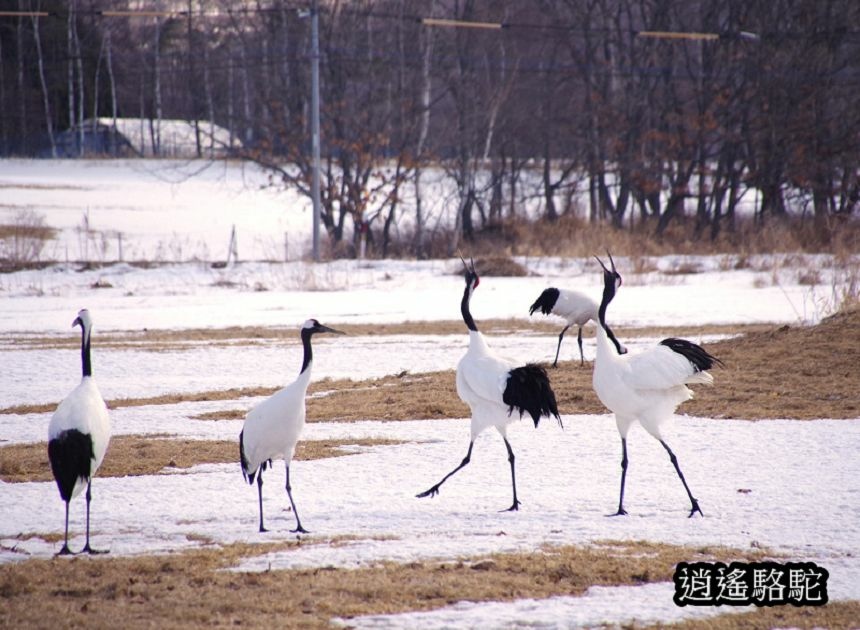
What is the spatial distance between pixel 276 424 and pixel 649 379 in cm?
254

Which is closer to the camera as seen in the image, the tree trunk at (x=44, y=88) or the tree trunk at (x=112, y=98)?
the tree trunk at (x=44, y=88)

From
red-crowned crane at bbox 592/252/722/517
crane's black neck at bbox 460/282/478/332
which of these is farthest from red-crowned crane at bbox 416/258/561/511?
red-crowned crane at bbox 592/252/722/517

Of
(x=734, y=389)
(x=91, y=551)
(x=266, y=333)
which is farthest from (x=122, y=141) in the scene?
(x=91, y=551)

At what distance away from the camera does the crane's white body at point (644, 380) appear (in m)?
7.51

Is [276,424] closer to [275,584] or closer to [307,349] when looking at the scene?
[307,349]

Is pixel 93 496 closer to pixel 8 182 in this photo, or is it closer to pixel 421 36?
pixel 421 36

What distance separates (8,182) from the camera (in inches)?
1992

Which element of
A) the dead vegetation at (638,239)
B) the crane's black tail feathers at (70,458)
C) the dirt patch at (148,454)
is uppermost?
the crane's black tail feathers at (70,458)

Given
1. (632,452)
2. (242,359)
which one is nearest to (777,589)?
(632,452)

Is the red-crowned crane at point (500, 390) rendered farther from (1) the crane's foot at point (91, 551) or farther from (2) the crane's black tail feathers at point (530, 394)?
(1) the crane's foot at point (91, 551)

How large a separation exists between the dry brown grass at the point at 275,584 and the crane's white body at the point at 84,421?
759 mm

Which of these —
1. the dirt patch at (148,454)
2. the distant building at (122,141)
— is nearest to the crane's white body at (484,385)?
the dirt patch at (148,454)

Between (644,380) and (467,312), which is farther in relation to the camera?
(467,312)

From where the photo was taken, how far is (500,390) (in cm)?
782
